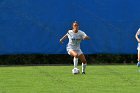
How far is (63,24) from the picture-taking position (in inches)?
849

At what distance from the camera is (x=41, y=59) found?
74.5 feet

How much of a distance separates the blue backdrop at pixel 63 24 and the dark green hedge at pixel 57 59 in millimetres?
836

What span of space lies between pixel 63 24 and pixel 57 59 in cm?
181

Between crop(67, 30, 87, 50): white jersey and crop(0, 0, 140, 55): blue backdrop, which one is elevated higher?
crop(0, 0, 140, 55): blue backdrop

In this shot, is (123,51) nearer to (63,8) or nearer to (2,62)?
(63,8)

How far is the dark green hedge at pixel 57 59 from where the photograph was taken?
22.5m

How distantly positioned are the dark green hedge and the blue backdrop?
84cm

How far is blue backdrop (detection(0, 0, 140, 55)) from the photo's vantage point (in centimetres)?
2139
